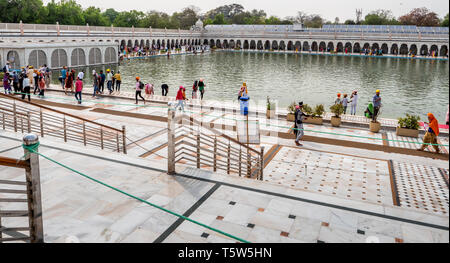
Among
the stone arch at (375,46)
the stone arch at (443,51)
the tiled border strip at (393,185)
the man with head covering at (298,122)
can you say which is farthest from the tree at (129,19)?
the tiled border strip at (393,185)

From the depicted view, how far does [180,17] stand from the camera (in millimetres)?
109188

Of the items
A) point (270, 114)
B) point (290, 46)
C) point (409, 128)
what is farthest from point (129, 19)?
point (409, 128)

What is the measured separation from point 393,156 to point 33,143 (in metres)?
10.2

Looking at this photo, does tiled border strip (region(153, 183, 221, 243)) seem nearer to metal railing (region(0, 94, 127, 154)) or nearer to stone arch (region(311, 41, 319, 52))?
metal railing (region(0, 94, 127, 154))

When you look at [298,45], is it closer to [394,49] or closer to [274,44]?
[274,44]

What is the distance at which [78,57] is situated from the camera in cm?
3434

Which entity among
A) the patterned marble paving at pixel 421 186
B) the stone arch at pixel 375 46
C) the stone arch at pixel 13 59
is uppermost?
the stone arch at pixel 375 46

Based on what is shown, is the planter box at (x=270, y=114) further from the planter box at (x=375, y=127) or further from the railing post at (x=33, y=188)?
the railing post at (x=33, y=188)

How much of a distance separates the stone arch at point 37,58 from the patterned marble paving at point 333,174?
79.8 feet

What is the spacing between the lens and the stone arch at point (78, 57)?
33.7 metres

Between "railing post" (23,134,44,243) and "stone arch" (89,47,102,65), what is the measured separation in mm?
34411

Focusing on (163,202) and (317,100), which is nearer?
(163,202)
